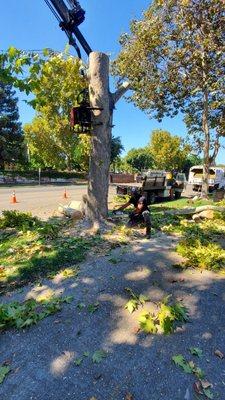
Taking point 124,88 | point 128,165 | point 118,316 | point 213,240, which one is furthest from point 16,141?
point 128,165

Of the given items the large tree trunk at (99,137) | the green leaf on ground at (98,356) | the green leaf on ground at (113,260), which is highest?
the large tree trunk at (99,137)

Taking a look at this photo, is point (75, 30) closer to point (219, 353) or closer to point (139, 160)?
point (219, 353)

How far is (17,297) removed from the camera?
5387 millimetres

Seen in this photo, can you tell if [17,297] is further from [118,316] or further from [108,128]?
[108,128]

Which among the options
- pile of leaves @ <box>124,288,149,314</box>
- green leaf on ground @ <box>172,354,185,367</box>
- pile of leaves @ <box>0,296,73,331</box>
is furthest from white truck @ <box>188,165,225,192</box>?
green leaf on ground @ <box>172,354,185,367</box>

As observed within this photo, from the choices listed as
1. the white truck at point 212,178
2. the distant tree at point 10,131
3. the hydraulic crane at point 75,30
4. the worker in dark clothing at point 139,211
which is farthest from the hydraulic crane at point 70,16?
the distant tree at point 10,131

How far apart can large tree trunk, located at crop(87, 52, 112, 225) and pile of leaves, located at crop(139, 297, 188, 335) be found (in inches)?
196

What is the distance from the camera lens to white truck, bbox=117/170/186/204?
18891mm

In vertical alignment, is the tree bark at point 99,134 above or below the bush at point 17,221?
above

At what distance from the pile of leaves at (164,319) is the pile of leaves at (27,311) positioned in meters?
1.38

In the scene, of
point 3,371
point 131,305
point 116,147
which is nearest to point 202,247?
point 131,305

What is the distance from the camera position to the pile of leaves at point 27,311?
4.48 meters

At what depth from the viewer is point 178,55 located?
722 inches

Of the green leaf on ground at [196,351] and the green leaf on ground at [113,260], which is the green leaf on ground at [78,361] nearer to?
the green leaf on ground at [196,351]
